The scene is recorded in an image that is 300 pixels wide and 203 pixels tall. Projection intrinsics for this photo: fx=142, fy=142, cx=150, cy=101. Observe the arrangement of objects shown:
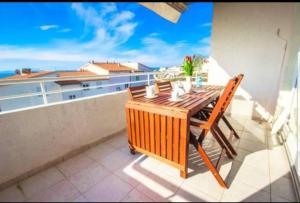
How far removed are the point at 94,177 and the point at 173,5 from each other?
8.98 feet

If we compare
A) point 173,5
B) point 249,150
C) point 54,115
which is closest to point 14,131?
point 54,115

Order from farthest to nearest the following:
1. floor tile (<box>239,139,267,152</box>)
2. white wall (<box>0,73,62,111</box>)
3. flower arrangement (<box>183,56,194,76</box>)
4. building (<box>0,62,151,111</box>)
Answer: building (<box>0,62,151,111</box>), white wall (<box>0,73,62,111</box>), flower arrangement (<box>183,56,194,76</box>), floor tile (<box>239,139,267,152</box>)

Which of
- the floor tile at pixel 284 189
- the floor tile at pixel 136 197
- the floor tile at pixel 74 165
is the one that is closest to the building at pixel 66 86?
the floor tile at pixel 74 165

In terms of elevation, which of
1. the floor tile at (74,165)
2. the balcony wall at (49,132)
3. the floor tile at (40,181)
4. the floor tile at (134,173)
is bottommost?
the floor tile at (40,181)

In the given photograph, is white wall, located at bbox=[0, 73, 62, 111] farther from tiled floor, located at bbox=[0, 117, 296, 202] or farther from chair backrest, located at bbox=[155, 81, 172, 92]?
chair backrest, located at bbox=[155, 81, 172, 92]

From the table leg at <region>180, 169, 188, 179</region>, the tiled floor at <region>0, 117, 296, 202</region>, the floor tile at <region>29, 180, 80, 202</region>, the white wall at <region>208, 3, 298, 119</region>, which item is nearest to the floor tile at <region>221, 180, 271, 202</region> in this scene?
the tiled floor at <region>0, 117, 296, 202</region>

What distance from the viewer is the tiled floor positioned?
1375 millimetres

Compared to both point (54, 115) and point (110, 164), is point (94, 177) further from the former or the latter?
point (54, 115)

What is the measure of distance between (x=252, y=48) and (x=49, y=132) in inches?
159

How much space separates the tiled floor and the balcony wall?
162 millimetres

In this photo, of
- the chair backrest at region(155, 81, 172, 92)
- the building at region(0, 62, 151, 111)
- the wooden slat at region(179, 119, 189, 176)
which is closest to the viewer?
the wooden slat at region(179, 119, 189, 176)

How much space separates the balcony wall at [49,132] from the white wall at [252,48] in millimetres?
2830

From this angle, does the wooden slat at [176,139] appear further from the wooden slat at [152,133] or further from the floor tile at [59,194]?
the floor tile at [59,194]

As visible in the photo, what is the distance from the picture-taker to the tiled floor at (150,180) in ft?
4.51
